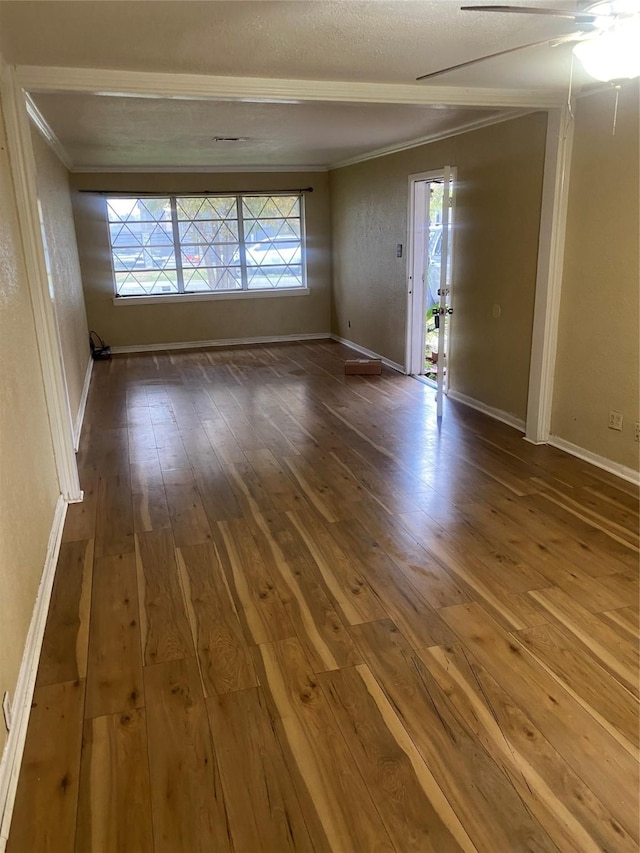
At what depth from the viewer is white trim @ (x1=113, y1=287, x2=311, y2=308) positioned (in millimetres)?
8258

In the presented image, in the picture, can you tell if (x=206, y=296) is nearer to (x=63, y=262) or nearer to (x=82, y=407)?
(x=63, y=262)

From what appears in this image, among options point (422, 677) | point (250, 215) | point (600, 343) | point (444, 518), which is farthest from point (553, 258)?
point (250, 215)

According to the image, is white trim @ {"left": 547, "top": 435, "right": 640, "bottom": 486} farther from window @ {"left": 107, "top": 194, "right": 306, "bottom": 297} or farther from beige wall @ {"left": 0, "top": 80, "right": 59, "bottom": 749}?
window @ {"left": 107, "top": 194, "right": 306, "bottom": 297}

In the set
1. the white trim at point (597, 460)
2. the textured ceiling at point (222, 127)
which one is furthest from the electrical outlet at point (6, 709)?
the white trim at point (597, 460)

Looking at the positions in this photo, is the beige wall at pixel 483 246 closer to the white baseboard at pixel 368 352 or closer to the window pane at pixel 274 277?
the white baseboard at pixel 368 352

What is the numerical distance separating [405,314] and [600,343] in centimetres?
290

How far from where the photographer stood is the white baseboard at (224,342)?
27.7 feet

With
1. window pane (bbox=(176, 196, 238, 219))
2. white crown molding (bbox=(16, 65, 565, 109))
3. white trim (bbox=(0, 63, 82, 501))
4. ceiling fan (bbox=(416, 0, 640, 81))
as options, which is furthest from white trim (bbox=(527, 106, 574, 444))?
window pane (bbox=(176, 196, 238, 219))

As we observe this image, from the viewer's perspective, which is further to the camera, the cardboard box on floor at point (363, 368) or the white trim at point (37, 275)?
the cardboard box on floor at point (363, 368)

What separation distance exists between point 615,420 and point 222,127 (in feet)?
12.4

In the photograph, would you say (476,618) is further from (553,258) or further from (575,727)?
(553,258)

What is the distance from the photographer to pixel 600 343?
154 inches

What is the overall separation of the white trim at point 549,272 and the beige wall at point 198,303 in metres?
4.96

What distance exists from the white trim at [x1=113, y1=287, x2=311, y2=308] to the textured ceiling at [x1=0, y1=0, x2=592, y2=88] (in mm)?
5489
